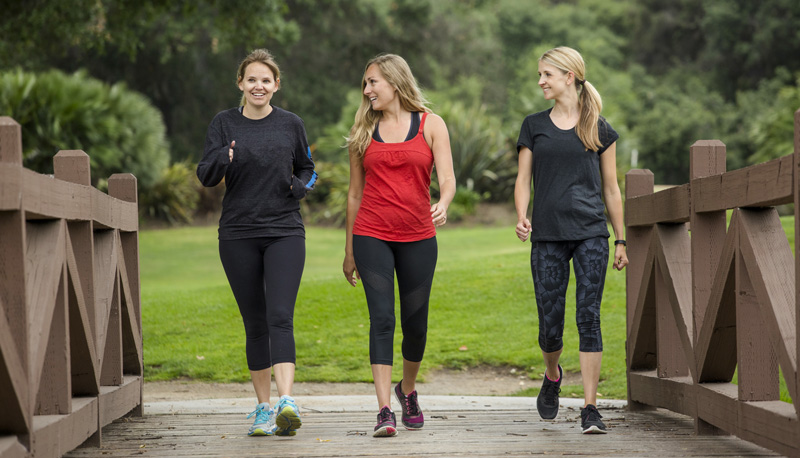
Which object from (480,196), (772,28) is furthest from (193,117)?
(772,28)

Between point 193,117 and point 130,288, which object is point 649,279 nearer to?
point 130,288

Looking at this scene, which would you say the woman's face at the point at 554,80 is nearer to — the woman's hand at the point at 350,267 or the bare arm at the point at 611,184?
the bare arm at the point at 611,184

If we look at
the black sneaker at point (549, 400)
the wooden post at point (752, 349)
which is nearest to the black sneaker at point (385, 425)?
the black sneaker at point (549, 400)

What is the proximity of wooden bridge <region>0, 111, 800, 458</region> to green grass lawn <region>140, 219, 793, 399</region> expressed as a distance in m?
2.49

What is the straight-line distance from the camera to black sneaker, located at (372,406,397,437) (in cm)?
453

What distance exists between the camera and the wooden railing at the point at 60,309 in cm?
330

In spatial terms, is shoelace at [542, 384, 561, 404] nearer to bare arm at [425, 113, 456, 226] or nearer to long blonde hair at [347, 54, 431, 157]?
bare arm at [425, 113, 456, 226]

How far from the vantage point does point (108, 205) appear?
504cm

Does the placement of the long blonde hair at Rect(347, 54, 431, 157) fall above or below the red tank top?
above

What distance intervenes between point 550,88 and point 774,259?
69.8 inches

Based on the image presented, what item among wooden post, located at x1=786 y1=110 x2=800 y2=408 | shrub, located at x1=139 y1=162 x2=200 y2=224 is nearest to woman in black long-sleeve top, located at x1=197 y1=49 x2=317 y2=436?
wooden post, located at x1=786 y1=110 x2=800 y2=408

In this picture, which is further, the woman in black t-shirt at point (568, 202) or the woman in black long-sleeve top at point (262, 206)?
the woman in black t-shirt at point (568, 202)

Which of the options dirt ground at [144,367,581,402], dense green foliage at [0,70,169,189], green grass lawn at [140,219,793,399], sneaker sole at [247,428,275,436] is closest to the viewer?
sneaker sole at [247,428,275,436]

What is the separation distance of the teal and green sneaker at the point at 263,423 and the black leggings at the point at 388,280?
58cm
